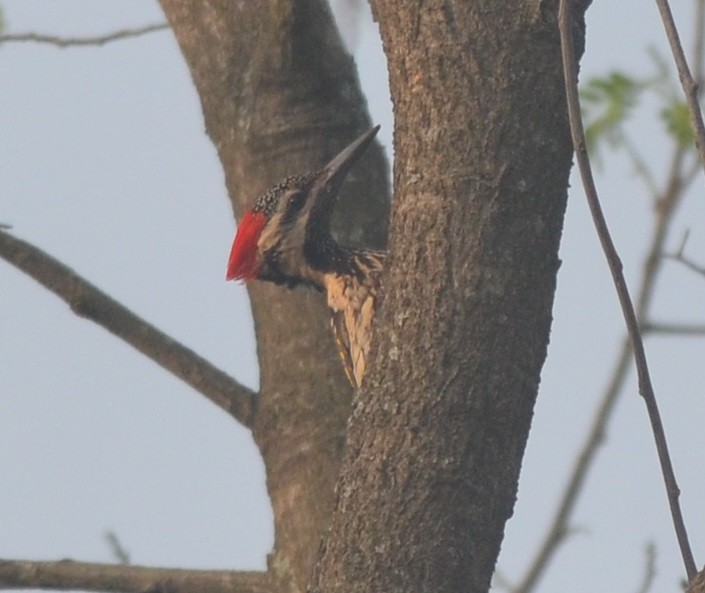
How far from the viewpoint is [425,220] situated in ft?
9.32

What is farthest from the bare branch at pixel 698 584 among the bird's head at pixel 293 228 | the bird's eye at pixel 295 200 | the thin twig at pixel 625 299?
the bird's eye at pixel 295 200

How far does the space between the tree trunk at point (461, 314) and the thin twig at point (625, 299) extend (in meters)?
0.34

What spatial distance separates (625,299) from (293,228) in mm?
3008

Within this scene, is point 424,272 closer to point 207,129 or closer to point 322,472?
point 322,472

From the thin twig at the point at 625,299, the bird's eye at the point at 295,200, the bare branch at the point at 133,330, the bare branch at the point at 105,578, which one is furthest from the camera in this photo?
the bird's eye at the point at 295,200

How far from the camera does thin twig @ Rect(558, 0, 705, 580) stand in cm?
223

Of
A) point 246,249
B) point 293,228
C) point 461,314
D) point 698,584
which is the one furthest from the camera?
point 293,228

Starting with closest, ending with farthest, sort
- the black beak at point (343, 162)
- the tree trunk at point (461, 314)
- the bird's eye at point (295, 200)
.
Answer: the tree trunk at point (461, 314)
the black beak at point (343, 162)
the bird's eye at point (295, 200)

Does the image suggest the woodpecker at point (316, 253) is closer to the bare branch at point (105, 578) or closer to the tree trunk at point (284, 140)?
the tree trunk at point (284, 140)

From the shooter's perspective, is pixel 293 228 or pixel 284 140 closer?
pixel 284 140

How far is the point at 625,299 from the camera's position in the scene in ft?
7.52

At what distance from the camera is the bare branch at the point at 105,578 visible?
397 centimetres

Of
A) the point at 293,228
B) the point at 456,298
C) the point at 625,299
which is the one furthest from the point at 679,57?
the point at 293,228

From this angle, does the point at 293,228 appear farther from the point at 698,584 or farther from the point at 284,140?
the point at 698,584
